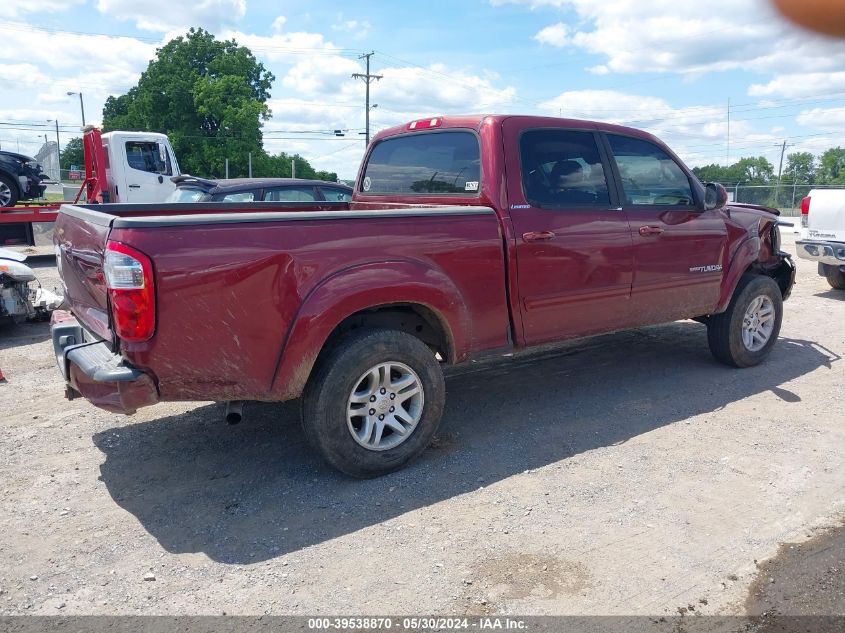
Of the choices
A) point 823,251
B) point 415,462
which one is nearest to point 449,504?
point 415,462

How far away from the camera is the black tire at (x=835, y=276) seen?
10109mm

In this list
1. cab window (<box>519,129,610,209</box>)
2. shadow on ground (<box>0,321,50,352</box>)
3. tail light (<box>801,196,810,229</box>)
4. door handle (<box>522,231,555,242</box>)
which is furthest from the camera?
tail light (<box>801,196,810,229</box>)

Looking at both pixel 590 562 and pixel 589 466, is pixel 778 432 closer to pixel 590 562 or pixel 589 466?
pixel 589 466

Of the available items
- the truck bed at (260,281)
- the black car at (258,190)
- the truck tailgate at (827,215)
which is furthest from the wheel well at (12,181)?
the truck tailgate at (827,215)

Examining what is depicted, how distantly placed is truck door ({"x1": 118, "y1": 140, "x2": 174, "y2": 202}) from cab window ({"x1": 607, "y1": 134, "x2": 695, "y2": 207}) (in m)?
11.1

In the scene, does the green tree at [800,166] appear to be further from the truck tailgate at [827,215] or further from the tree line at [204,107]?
the truck tailgate at [827,215]

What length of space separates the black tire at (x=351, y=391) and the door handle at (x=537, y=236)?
1.01m

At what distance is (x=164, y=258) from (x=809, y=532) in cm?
334

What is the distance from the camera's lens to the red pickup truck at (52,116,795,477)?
3.38 meters

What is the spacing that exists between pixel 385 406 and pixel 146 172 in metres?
12.0

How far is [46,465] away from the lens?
4.18m

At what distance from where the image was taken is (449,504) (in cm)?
373

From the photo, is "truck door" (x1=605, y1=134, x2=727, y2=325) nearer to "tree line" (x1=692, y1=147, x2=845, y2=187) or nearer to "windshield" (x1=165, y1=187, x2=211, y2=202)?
"windshield" (x1=165, y1=187, x2=211, y2=202)

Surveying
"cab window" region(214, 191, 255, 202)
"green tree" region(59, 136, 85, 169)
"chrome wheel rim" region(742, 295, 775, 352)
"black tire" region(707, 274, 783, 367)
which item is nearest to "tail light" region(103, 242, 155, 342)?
"black tire" region(707, 274, 783, 367)
